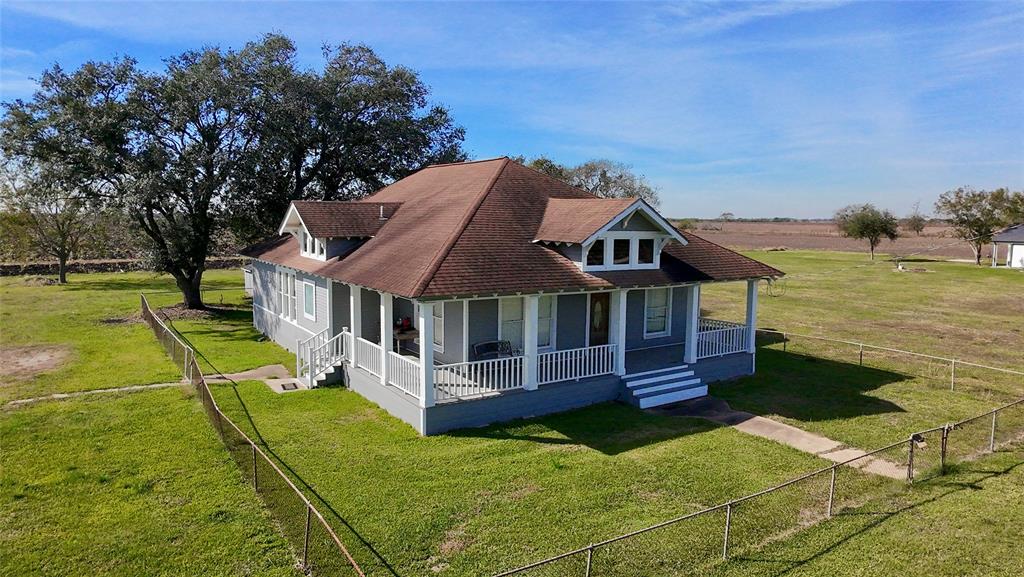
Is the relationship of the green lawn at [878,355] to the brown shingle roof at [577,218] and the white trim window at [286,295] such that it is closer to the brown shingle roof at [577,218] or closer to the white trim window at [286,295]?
the brown shingle roof at [577,218]

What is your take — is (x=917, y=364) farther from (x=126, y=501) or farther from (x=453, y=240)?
(x=126, y=501)

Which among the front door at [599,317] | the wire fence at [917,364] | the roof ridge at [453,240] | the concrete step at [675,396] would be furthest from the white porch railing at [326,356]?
the wire fence at [917,364]

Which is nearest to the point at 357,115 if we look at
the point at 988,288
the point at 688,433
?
the point at 688,433

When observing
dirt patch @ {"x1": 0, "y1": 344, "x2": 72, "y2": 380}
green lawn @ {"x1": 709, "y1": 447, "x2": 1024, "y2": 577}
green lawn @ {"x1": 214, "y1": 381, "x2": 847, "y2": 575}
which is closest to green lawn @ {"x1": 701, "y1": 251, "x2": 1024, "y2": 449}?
green lawn @ {"x1": 709, "y1": 447, "x2": 1024, "y2": 577}

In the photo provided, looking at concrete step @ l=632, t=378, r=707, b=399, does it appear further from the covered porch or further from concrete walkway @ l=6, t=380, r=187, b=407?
concrete walkway @ l=6, t=380, r=187, b=407

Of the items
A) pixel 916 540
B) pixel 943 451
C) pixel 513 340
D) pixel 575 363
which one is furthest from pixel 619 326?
pixel 916 540

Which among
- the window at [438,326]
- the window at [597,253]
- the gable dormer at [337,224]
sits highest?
the gable dormer at [337,224]
